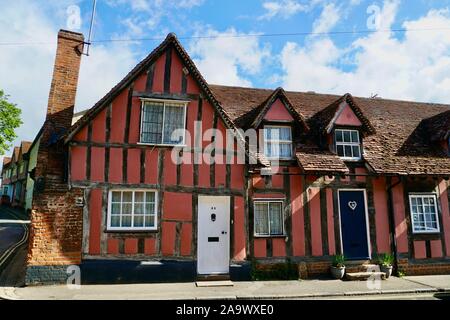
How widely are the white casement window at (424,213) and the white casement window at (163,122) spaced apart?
8.97 metres

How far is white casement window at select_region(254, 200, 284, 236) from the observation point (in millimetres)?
10195

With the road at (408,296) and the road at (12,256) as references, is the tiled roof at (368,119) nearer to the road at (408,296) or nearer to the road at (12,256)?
the road at (408,296)

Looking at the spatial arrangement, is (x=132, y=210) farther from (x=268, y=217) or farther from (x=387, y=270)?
(x=387, y=270)

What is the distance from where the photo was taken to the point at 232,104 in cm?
1273

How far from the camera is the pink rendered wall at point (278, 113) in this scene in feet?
36.1

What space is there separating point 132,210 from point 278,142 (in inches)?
222

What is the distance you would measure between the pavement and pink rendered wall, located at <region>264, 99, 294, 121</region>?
5.66 meters

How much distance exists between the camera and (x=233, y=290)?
8.27m

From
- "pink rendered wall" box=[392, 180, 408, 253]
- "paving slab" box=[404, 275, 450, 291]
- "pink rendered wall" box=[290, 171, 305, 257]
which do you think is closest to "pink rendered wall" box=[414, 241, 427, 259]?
"pink rendered wall" box=[392, 180, 408, 253]

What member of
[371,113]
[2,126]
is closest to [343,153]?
[371,113]

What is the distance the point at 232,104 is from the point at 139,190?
5.69m

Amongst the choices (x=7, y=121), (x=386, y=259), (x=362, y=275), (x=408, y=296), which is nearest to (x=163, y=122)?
(x=362, y=275)

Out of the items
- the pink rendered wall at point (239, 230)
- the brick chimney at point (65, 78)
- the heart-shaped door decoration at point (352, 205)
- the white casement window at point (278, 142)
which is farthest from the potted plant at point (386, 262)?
the brick chimney at point (65, 78)
